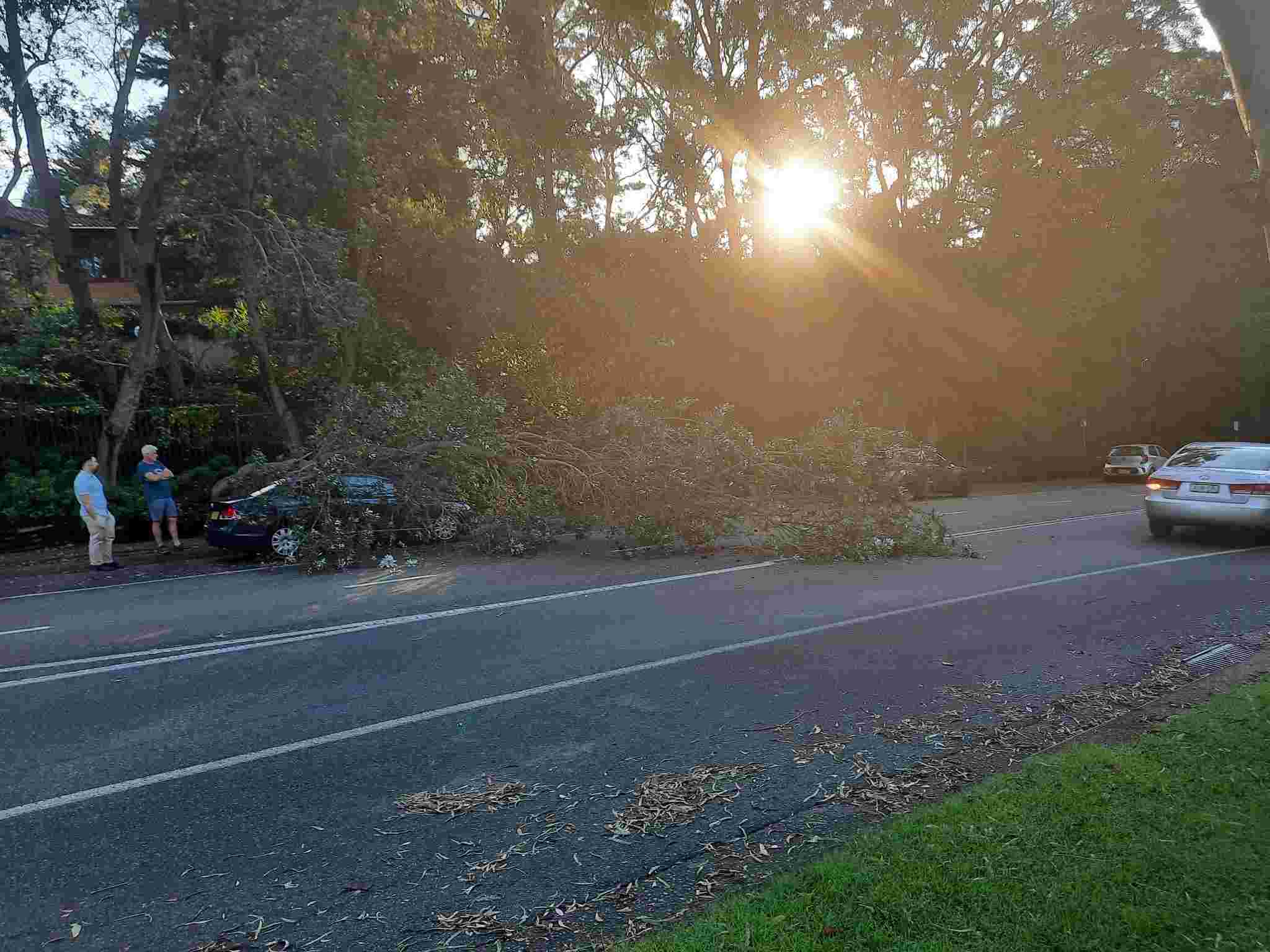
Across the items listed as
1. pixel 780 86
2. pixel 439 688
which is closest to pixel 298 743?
pixel 439 688

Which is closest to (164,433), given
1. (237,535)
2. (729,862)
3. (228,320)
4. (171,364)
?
(171,364)

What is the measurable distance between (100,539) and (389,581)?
5.47m

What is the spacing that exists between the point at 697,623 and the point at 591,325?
60.7 ft

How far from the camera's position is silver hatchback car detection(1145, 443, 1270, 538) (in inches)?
486

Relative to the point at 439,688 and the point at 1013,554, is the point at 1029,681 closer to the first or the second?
the point at 439,688

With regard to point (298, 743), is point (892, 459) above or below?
above

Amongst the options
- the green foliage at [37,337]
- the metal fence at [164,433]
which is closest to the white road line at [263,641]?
the metal fence at [164,433]

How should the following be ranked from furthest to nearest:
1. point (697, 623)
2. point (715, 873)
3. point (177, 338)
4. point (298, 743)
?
1. point (177, 338)
2. point (697, 623)
3. point (298, 743)
4. point (715, 873)

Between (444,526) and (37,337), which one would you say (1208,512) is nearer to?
(444,526)

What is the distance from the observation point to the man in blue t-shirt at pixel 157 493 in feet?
49.9

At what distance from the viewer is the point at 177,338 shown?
2539cm

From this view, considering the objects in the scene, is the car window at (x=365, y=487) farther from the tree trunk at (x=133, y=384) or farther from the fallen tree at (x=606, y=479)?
the tree trunk at (x=133, y=384)

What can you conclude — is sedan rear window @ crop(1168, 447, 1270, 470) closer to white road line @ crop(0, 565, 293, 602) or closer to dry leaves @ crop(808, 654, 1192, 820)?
dry leaves @ crop(808, 654, 1192, 820)

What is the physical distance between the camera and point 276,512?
13.4 m
